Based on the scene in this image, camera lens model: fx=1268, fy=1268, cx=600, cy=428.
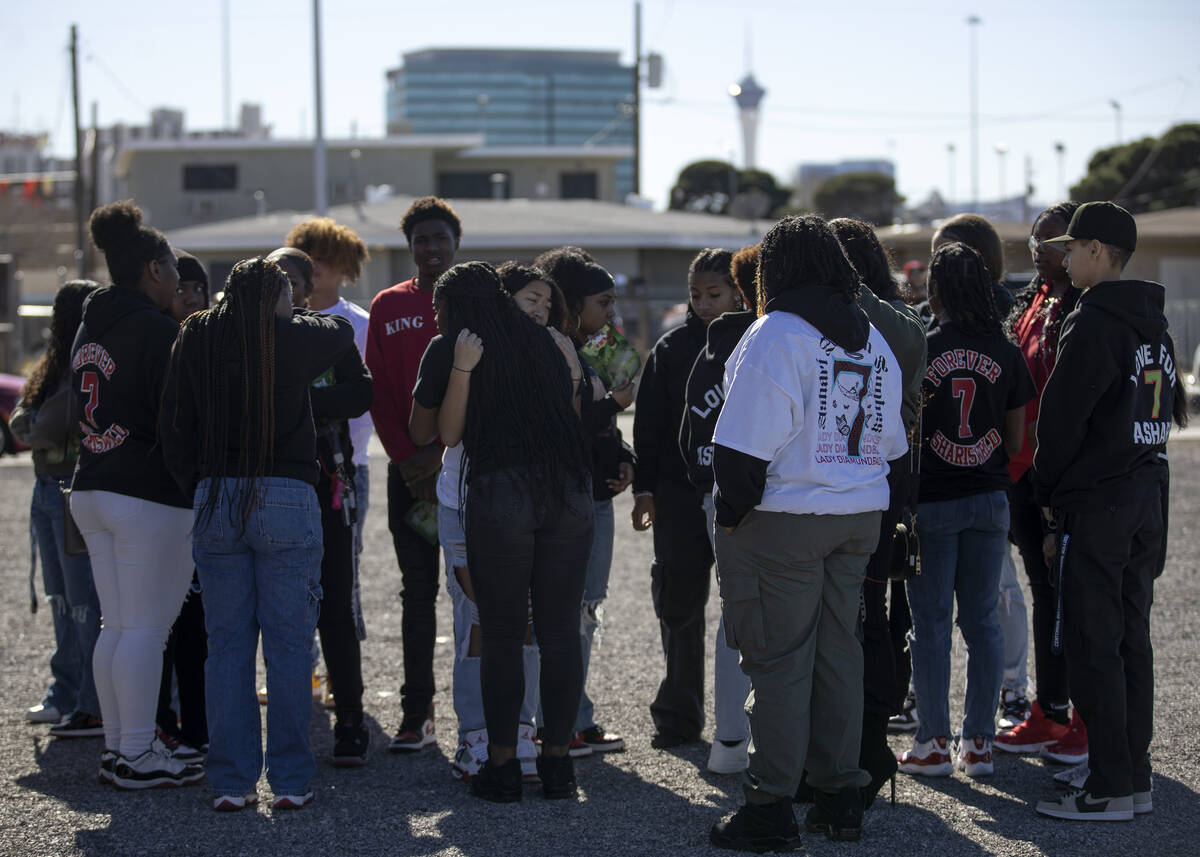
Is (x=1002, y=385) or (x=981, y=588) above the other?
(x=1002, y=385)

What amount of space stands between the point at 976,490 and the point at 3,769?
3887 mm

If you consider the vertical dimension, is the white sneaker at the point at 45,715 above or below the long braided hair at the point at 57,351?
below

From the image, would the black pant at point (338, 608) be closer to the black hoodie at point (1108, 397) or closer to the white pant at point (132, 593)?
the white pant at point (132, 593)

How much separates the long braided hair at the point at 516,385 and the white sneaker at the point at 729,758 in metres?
1.18

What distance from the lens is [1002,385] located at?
15.4 feet

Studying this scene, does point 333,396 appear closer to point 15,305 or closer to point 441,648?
point 441,648

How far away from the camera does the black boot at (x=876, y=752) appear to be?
4.32 m

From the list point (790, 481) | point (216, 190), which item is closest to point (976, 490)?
point (790, 481)

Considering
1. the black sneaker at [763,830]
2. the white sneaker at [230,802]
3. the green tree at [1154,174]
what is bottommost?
the white sneaker at [230,802]

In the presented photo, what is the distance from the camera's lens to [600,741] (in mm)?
5156

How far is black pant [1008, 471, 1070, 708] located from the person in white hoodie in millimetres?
1208

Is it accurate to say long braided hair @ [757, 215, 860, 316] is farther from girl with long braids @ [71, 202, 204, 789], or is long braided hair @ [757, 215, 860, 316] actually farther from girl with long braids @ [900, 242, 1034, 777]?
girl with long braids @ [71, 202, 204, 789]

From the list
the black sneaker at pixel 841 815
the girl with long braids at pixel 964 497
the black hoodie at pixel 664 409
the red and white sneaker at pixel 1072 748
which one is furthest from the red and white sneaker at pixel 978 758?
the black hoodie at pixel 664 409

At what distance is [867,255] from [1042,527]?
1.37 m
